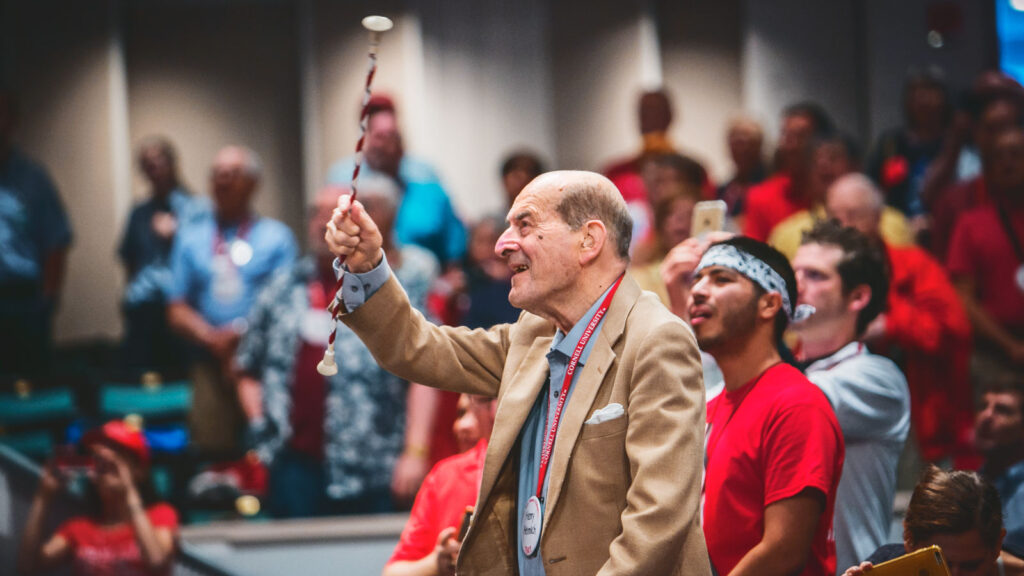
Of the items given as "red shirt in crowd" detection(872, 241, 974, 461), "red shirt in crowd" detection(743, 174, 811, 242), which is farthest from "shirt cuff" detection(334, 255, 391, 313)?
"red shirt in crowd" detection(743, 174, 811, 242)

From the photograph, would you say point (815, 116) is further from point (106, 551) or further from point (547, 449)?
point (547, 449)

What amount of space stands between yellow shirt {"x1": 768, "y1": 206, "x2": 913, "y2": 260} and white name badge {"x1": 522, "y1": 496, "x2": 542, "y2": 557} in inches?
100

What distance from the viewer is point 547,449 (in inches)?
94.0

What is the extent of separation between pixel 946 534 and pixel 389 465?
8.97 ft

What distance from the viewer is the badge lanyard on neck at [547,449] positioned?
7.73 ft

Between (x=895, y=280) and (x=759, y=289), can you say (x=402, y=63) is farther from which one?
(x=759, y=289)

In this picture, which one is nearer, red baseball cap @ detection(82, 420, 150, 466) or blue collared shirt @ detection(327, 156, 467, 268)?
red baseball cap @ detection(82, 420, 150, 466)

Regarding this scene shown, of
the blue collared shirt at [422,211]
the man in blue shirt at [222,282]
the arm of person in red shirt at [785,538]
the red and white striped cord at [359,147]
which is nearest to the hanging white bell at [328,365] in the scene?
the red and white striped cord at [359,147]

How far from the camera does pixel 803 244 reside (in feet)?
11.5

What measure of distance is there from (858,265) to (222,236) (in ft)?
11.4

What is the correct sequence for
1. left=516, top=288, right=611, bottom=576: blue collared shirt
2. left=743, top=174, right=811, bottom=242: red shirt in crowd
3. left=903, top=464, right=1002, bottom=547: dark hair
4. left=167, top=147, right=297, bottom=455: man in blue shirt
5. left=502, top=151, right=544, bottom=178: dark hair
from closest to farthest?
left=516, top=288, right=611, bottom=576: blue collared shirt → left=903, top=464, right=1002, bottom=547: dark hair → left=743, top=174, right=811, bottom=242: red shirt in crowd → left=167, top=147, right=297, bottom=455: man in blue shirt → left=502, top=151, right=544, bottom=178: dark hair

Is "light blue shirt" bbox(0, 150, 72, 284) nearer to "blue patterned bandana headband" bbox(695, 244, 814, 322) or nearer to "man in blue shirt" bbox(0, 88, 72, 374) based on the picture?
"man in blue shirt" bbox(0, 88, 72, 374)

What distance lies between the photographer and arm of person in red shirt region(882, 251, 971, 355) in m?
4.58

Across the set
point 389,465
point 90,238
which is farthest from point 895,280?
point 90,238
